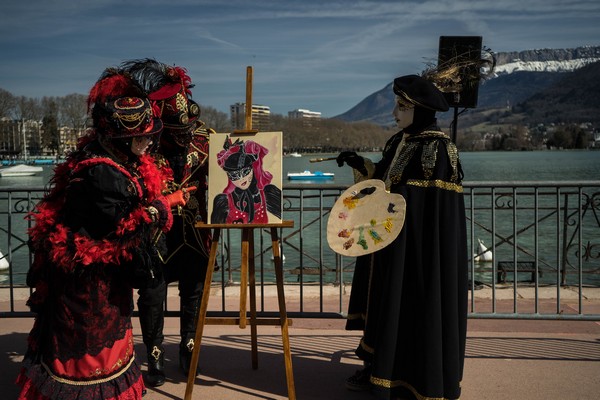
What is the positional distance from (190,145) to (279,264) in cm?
105

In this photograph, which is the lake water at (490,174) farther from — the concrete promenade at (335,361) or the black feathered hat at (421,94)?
the black feathered hat at (421,94)

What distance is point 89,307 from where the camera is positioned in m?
3.29

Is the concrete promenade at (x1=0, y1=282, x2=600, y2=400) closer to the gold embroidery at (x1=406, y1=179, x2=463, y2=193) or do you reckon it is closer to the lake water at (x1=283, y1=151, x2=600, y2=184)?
the gold embroidery at (x1=406, y1=179, x2=463, y2=193)

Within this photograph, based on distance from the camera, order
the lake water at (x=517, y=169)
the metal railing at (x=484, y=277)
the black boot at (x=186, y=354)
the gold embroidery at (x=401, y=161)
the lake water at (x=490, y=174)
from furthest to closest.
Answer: the lake water at (x=517, y=169) → the lake water at (x=490, y=174) → the metal railing at (x=484, y=277) → the black boot at (x=186, y=354) → the gold embroidery at (x=401, y=161)

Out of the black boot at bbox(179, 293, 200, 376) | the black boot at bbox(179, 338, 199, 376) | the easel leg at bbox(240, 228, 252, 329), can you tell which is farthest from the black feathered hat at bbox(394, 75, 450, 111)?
the black boot at bbox(179, 338, 199, 376)

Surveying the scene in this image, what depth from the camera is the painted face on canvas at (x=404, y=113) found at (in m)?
3.74

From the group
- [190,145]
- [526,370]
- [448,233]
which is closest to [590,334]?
[526,370]

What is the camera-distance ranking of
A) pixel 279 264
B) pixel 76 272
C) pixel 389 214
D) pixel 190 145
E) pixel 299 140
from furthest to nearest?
pixel 299 140 < pixel 190 145 < pixel 279 264 < pixel 389 214 < pixel 76 272

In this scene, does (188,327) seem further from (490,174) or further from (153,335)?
(490,174)

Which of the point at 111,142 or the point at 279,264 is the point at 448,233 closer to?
the point at 279,264

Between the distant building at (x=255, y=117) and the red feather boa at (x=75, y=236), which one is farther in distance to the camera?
the distant building at (x=255, y=117)

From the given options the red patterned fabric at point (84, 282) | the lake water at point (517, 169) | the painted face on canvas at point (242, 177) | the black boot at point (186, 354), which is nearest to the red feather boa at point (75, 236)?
the red patterned fabric at point (84, 282)

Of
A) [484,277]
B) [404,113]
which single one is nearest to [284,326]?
[404,113]

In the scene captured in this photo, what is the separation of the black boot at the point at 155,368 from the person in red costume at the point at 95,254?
30.9 inches
